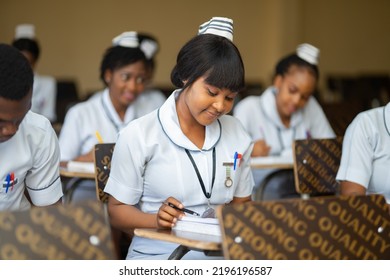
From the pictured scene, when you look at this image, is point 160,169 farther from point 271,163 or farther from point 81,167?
point 271,163

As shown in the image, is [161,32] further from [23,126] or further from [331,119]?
[23,126]

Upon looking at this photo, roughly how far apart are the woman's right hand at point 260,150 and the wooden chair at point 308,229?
6.04 ft

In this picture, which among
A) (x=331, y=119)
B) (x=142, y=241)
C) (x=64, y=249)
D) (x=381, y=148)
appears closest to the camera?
(x=64, y=249)

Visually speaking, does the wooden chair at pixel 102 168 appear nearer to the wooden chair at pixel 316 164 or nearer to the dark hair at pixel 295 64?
the wooden chair at pixel 316 164

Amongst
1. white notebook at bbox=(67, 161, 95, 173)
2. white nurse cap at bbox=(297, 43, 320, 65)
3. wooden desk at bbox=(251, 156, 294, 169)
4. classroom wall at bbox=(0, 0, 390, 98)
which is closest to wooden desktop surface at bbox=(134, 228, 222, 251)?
white notebook at bbox=(67, 161, 95, 173)

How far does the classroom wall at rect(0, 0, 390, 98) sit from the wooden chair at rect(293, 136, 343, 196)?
4.29m

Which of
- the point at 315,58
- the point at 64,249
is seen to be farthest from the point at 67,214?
the point at 315,58

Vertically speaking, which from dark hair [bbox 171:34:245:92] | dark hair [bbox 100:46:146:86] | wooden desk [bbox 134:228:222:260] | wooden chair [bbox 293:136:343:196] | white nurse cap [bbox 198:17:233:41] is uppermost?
white nurse cap [bbox 198:17:233:41]

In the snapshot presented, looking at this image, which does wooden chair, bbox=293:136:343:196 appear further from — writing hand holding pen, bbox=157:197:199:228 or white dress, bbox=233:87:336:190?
writing hand holding pen, bbox=157:197:199:228

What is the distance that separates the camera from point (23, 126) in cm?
223

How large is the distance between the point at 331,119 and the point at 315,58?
33.5 inches

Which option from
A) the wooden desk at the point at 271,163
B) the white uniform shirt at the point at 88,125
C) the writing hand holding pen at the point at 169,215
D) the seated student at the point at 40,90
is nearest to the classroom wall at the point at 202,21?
the seated student at the point at 40,90

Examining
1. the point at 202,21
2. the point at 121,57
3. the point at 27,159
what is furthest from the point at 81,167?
the point at 202,21

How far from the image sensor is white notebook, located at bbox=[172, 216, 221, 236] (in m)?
1.99
